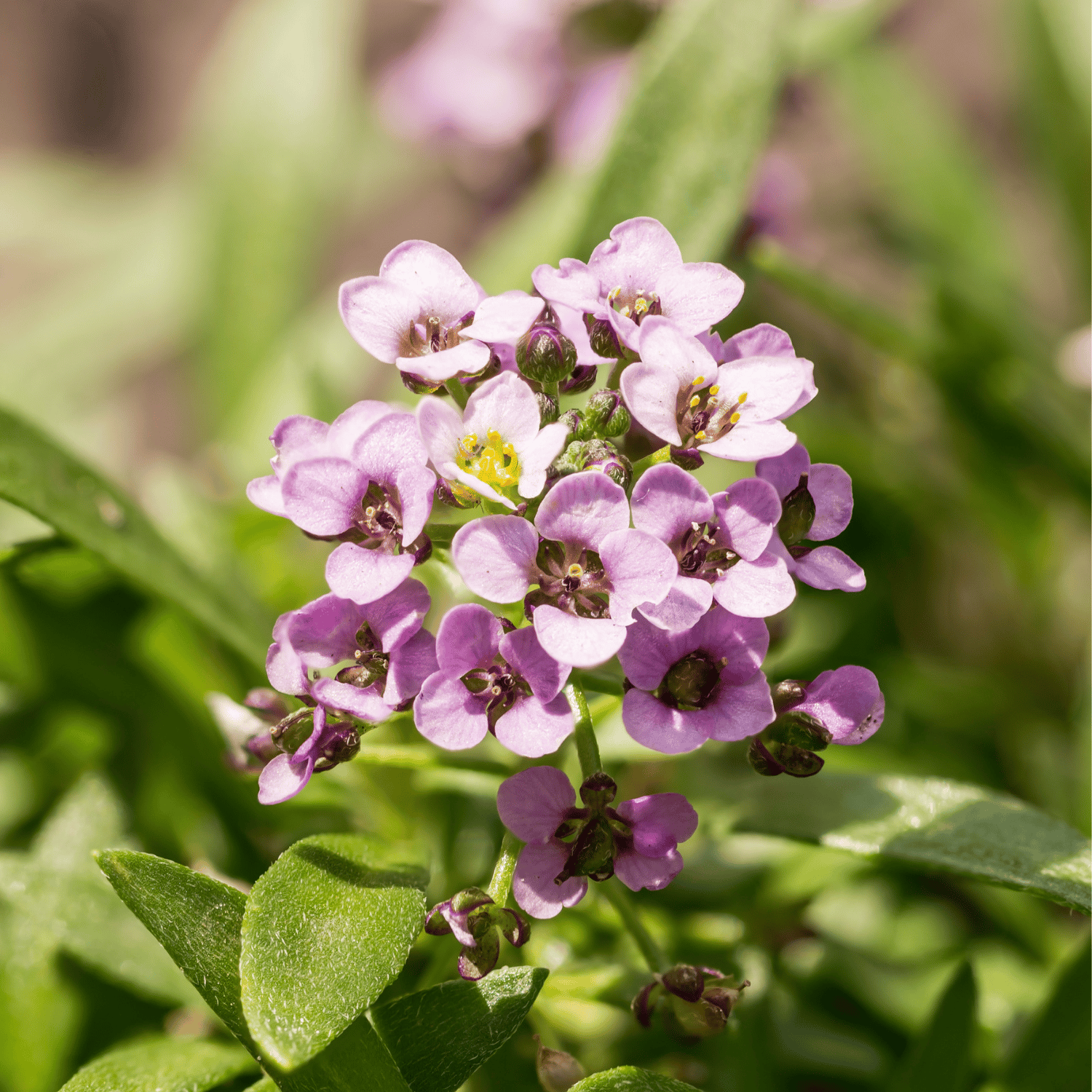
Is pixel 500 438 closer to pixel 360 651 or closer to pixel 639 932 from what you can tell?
pixel 360 651

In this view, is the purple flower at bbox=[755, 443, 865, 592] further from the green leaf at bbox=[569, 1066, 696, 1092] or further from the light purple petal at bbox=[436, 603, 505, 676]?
the green leaf at bbox=[569, 1066, 696, 1092]

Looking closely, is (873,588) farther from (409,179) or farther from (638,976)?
(409,179)

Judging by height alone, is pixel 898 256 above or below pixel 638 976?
above

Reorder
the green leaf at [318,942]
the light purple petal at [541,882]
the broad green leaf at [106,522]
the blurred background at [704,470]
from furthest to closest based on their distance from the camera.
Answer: the blurred background at [704,470]
the broad green leaf at [106,522]
the light purple petal at [541,882]
the green leaf at [318,942]

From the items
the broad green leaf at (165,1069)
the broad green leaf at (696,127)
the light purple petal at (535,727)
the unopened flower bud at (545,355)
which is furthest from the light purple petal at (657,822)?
the broad green leaf at (696,127)

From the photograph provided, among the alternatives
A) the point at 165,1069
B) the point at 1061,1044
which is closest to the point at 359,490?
the point at 165,1069

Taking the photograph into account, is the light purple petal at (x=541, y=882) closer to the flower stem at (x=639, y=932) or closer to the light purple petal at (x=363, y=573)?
the flower stem at (x=639, y=932)

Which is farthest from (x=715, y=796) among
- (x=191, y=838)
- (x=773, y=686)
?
(x=191, y=838)
